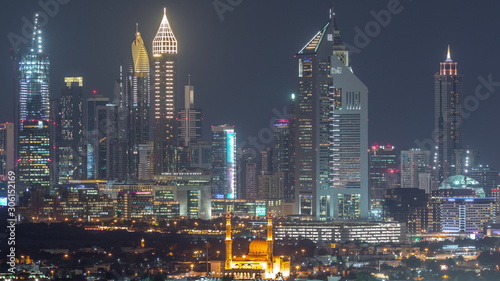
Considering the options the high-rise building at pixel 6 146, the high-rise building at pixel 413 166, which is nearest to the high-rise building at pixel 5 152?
the high-rise building at pixel 6 146

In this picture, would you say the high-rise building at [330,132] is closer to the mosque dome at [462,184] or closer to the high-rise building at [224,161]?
the mosque dome at [462,184]

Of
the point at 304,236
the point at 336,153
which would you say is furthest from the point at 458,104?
the point at 304,236

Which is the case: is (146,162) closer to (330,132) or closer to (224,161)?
(224,161)

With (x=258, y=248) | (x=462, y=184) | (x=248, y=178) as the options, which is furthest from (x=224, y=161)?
(x=258, y=248)

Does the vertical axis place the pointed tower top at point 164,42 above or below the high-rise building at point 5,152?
above

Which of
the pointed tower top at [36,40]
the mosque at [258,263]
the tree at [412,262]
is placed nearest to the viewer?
the mosque at [258,263]
